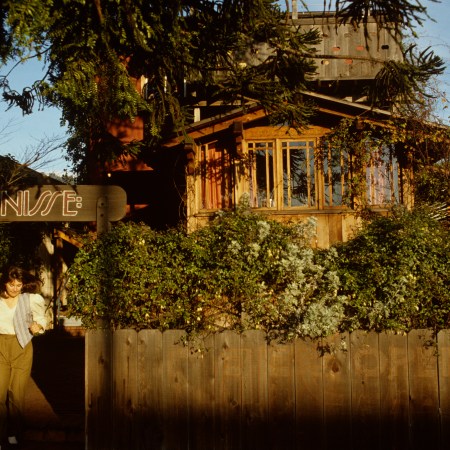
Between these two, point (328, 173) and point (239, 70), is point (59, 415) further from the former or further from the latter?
point (328, 173)

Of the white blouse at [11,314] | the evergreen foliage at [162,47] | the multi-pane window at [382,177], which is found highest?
the evergreen foliage at [162,47]

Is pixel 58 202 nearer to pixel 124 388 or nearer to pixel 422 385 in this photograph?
pixel 124 388

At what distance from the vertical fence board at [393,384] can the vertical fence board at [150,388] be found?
2315mm

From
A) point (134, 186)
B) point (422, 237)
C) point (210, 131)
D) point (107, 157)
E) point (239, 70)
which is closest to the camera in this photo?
point (422, 237)

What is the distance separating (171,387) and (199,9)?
209 inches

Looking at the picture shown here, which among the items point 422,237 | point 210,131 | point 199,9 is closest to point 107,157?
point 210,131

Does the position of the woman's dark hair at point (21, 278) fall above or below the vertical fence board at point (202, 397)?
above

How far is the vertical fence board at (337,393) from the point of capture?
6.50m

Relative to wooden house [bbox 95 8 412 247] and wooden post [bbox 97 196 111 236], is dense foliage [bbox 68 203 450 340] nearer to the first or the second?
wooden post [bbox 97 196 111 236]

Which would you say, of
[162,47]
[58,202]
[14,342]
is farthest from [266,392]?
[162,47]

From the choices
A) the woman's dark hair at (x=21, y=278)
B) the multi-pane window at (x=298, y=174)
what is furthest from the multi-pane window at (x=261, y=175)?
the woman's dark hair at (x=21, y=278)

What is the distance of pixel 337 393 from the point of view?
6547 mm

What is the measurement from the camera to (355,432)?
21.3 ft

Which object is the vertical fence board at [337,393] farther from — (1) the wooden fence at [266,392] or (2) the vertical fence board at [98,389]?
(2) the vertical fence board at [98,389]
